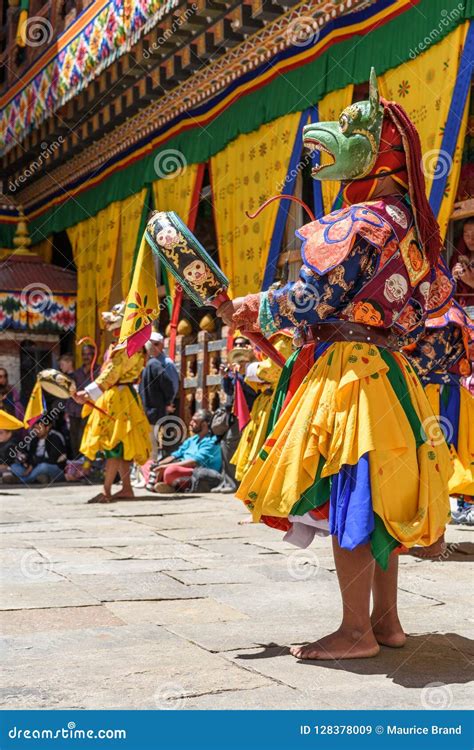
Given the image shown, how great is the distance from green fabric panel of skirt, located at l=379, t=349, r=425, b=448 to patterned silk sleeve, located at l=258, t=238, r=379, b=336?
8.1 inches

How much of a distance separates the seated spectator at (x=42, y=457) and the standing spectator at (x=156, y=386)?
1.94 m

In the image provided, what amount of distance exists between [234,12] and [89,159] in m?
4.64

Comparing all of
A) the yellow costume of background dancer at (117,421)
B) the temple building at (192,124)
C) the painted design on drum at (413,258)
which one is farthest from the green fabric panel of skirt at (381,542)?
the yellow costume of background dancer at (117,421)

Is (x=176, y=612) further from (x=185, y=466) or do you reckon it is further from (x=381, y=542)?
(x=185, y=466)

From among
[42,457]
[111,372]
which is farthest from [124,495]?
[42,457]

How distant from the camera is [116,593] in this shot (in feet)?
12.3

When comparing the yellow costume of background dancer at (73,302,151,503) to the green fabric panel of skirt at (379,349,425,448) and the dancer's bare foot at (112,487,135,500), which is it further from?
the green fabric panel of skirt at (379,349,425,448)

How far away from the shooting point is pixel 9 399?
1199cm

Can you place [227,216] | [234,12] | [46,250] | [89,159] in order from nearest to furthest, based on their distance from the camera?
1. [234,12]
2. [227,216]
3. [89,159]
4. [46,250]

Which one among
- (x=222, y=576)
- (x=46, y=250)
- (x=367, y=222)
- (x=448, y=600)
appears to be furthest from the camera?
(x=46, y=250)

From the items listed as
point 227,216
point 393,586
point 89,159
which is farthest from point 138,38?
point 393,586

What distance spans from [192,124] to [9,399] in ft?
13.2

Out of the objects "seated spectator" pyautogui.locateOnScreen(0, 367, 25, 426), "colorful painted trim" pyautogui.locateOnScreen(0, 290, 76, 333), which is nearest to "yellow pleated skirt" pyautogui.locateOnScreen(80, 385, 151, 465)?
"seated spectator" pyautogui.locateOnScreen(0, 367, 25, 426)

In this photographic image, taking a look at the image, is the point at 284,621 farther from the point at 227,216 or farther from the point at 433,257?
the point at 227,216
